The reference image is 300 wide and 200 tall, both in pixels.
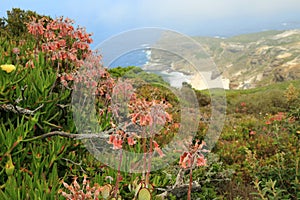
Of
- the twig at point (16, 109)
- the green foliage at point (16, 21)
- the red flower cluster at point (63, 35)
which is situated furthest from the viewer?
the green foliage at point (16, 21)

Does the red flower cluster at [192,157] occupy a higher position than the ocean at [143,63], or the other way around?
the ocean at [143,63]

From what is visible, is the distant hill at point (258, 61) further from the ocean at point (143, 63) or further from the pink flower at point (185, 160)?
the pink flower at point (185, 160)

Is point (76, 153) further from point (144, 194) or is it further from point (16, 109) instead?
point (144, 194)

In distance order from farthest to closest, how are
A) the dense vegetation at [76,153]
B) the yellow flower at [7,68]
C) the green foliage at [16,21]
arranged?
the green foliage at [16,21] < the yellow flower at [7,68] < the dense vegetation at [76,153]

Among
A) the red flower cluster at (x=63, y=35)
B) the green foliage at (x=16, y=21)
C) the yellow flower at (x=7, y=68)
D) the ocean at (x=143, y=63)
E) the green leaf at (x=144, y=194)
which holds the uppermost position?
the green foliage at (x=16, y=21)

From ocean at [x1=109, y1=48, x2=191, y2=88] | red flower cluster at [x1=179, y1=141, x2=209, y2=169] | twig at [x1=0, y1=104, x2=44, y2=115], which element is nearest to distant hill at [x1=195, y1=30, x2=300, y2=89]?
ocean at [x1=109, y1=48, x2=191, y2=88]

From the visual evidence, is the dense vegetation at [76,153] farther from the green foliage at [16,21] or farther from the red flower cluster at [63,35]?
the green foliage at [16,21]

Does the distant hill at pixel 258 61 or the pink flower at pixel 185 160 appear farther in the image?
the distant hill at pixel 258 61

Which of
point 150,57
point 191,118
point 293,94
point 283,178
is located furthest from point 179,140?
point 293,94

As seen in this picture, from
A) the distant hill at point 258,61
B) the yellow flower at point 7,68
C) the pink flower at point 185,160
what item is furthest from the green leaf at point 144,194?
the distant hill at point 258,61

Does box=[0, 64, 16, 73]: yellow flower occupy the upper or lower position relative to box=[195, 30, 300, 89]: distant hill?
lower

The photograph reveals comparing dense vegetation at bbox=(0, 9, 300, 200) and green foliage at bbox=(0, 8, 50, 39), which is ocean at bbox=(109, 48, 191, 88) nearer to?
dense vegetation at bbox=(0, 9, 300, 200)
